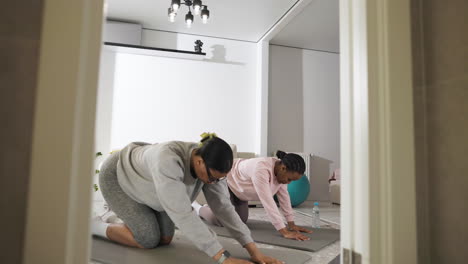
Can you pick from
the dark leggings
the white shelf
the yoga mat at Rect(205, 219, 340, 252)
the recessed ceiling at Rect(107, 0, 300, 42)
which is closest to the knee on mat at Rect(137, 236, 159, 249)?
the yoga mat at Rect(205, 219, 340, 252)

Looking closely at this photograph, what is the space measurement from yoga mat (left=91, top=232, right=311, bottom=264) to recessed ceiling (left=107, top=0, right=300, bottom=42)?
10.1 feet

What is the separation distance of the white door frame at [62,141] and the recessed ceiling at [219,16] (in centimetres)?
356

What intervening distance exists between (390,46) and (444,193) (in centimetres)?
42

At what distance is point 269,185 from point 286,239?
1.34ft

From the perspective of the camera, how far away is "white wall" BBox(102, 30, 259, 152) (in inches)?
179

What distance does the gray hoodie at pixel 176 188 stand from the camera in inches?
55.3

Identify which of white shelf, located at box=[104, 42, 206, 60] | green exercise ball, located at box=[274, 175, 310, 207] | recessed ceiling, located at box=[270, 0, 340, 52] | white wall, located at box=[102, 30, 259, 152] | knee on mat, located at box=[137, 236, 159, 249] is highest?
recessed ceiling, located at box=[270, 0, 340, 52]

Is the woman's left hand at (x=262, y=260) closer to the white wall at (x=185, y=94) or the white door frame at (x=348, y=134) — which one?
the white door frame at (x=348, y=134)

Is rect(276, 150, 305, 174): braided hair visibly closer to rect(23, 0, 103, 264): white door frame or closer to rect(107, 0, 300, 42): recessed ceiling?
rect(23, 0, 103, 264): white door frame

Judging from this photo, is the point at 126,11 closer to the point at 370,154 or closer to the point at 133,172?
the point at 133,172

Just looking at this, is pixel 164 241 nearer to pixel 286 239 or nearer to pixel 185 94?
pixel 286 239

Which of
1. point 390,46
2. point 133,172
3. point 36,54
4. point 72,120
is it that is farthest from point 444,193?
point 133,172

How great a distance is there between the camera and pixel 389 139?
0.82m

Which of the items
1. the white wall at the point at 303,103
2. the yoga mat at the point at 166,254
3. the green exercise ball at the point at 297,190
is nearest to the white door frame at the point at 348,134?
the yoga mat at the point at 166,254
